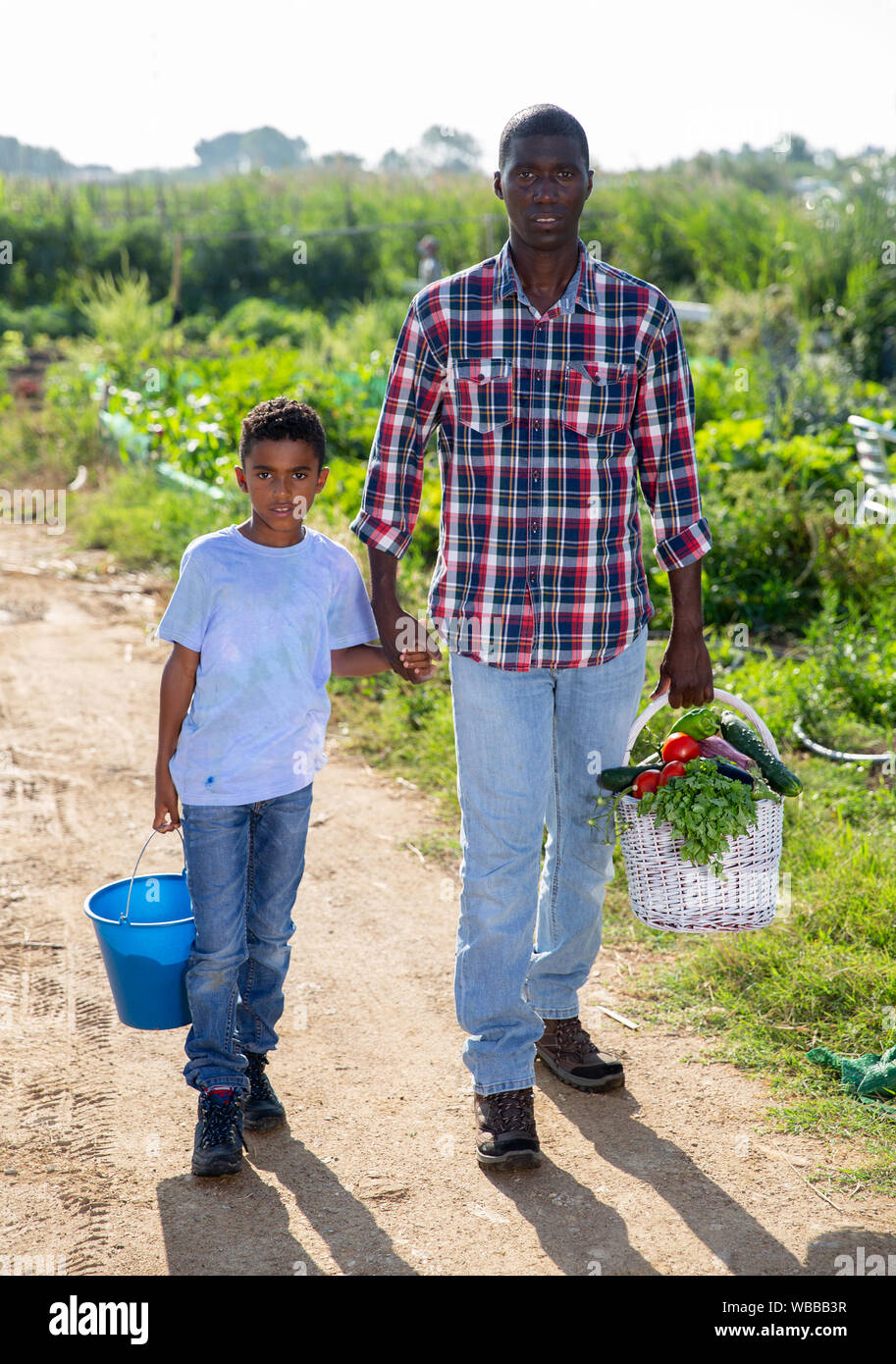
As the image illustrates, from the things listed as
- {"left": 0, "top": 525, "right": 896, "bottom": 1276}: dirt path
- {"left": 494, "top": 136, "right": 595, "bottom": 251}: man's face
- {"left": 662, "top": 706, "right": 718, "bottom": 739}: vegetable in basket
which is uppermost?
{"left": 494, "top": 136, "right": 595, "bottom": 251}: man's face

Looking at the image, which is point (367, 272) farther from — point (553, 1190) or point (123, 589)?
point (553, 1190)

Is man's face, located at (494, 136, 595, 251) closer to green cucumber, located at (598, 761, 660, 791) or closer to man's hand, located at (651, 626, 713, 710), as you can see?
man's hand, located at (651, 626, 713, 710)

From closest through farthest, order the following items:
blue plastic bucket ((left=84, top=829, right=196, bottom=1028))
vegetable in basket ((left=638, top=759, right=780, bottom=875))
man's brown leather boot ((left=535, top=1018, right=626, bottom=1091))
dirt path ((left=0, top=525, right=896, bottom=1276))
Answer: dirt path ((left=0, top=525, right=896, bottom=1276)) → vegetable in basket ((left=638, top=759, right=780, bottom=875)) → blue plastic bucket ((left=84, top=829, right=196, bottom=1028)) → man's brown leather boot ((left=535, top=1018, right=626, bottom=1091))

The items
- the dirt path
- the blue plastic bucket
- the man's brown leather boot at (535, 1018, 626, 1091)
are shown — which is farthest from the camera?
the man's brown leather boot at (535, 1018, 626, 1091)

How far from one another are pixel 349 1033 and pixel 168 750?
3.86 feet

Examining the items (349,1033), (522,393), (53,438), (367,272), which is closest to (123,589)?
(53,438)

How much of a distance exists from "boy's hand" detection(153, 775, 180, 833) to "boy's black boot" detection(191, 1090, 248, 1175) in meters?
0.62

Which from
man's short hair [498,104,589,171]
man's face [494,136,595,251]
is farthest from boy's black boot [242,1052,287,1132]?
man's short hair [498,104,589,171]

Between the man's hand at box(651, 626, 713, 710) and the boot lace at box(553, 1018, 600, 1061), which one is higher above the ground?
the man's hand at box(651, 626, 713, 710)

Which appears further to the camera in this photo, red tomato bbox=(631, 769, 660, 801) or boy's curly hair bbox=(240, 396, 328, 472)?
red tomato bbox=(631, 769, 660, 801)

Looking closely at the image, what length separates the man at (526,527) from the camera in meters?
2.85

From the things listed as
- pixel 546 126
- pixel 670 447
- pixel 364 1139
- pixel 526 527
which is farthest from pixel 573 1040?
pixel 546 126

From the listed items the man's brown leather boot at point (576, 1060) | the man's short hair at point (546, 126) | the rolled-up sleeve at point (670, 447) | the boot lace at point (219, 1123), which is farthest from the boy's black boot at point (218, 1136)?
the man's short hair at point (546, 126)

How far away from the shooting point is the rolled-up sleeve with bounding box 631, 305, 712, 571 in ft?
9.55
